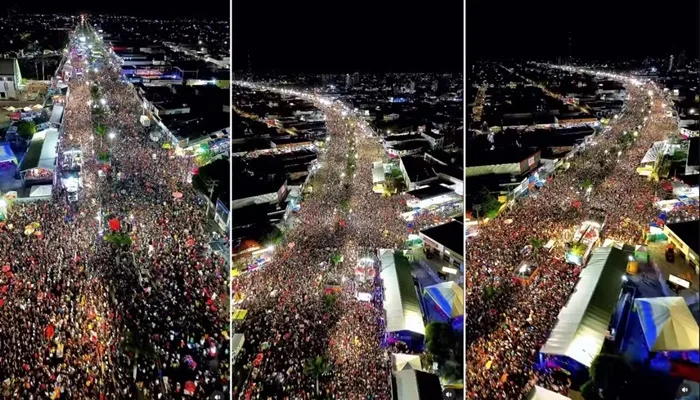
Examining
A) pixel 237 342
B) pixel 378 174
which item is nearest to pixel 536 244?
pixel 378 174

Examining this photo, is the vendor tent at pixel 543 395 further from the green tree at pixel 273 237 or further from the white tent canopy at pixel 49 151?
the white tent canopy at pixel 49 151

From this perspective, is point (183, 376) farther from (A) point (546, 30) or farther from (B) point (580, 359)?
(A) point (546, 30)

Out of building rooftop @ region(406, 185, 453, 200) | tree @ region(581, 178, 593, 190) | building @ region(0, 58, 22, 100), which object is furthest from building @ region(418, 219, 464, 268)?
building @ region(0, 58, 22, 100)

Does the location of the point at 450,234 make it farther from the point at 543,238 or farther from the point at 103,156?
the point at 103,156

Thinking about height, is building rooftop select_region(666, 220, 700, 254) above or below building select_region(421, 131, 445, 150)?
below

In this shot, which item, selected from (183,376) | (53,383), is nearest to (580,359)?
(183,376)

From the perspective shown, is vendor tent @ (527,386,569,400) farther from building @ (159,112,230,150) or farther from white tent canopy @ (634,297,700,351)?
building @ (159,112,230,150)
